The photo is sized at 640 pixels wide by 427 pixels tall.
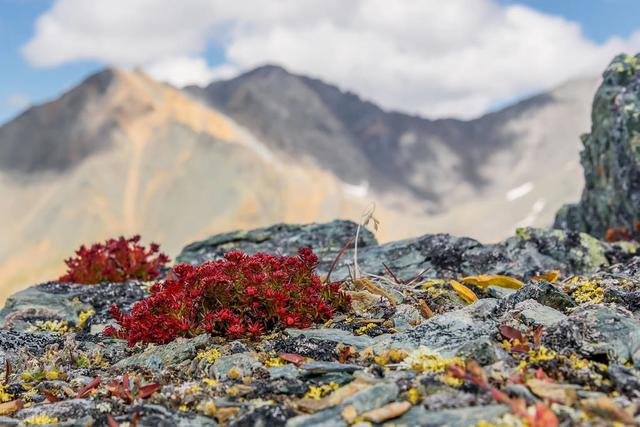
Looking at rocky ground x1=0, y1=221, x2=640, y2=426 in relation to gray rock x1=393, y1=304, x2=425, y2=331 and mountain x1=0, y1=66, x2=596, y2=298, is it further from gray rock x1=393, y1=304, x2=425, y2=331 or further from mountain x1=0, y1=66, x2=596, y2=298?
mountain x1=0, y1=66, x2=596, y2=298

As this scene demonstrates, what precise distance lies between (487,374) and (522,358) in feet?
1.78

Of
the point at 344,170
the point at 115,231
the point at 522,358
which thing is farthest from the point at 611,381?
the point at 344,170

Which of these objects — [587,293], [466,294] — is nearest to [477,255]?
[466,294]

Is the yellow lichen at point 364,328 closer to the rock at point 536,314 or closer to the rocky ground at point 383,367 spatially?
the rocky ground at point 383,367

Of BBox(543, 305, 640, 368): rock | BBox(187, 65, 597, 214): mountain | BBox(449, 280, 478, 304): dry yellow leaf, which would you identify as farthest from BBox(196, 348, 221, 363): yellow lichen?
BBox(187, 65, 597, 214): mountain

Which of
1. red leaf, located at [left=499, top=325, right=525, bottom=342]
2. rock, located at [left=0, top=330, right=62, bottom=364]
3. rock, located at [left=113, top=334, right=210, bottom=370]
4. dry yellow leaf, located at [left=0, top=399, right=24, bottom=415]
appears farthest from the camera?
rock, located at [left=0, top=330, right=62, bottom=364]

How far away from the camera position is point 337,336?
6727 mm

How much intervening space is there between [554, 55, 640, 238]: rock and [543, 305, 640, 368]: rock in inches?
442

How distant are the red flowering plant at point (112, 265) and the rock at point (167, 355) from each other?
241 inches

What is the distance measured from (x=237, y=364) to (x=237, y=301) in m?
1.47

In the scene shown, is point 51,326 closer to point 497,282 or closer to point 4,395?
point 4,395

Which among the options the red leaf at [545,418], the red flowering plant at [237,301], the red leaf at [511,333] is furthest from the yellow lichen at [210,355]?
the red leaf at [545,418]

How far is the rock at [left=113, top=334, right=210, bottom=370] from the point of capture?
6.71 meters

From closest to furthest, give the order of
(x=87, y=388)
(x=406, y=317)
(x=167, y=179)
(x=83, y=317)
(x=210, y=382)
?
1. (x=210, y=382)
2. (x=87, y=388)
3. (x=406, y=317)
4. (x=83, y=317)
5. (x=167, y=179)
